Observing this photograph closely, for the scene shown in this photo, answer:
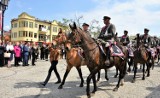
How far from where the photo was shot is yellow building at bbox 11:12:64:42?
281 ft

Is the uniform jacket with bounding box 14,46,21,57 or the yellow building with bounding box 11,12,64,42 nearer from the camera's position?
the uniform jacket with bounding box 14,46,21,57

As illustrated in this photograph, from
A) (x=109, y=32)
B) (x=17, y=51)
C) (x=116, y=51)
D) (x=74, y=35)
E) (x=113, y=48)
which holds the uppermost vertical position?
(x=109, y=32)

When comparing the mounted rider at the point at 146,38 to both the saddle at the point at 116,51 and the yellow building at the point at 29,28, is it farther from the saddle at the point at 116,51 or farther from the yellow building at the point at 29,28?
the yellow building at the point at 29,28

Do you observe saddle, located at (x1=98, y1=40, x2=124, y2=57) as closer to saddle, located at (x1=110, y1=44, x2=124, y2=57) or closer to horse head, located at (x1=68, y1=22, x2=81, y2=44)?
saddle, located at (x1=110, y1=44, x2=124, y2=57)

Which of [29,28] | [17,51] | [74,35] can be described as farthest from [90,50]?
[29,28]

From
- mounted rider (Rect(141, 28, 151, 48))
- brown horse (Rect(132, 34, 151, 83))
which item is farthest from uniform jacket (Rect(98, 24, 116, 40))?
mounted rider (Rect(141, 28, 151, 48))

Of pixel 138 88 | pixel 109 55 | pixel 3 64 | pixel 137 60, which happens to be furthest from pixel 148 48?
pixel 3 64

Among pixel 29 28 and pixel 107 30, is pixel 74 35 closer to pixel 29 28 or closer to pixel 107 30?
pixel 107 30

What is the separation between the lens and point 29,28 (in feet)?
286

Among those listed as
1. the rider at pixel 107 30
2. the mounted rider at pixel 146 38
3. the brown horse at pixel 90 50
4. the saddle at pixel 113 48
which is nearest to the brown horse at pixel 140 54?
the mounted rider at pixel 146 38

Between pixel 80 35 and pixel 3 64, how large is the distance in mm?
12930

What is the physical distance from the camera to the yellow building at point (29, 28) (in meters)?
85.6

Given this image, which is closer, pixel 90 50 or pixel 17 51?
pixel 90 50

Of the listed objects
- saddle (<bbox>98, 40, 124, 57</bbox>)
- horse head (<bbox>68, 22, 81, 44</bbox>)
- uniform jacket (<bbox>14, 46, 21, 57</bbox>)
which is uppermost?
horse head (<bbox>68, 22, 81, 44</bbox>)
